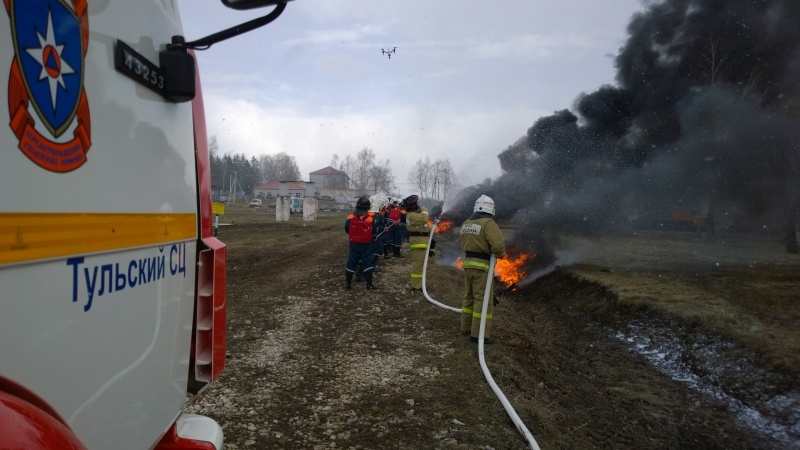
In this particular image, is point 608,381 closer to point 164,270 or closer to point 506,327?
point 506,327

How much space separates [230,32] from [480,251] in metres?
4.97

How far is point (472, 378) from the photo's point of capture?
5207 mm

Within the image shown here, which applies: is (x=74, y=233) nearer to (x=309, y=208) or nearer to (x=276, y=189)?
(x=309, y=208)

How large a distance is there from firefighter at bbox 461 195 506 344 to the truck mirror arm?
4808mm

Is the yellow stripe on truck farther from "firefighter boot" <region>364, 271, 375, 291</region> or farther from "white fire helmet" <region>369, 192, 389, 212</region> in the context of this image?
"white fire helmet" <region>369, 192, 389, 212</region>

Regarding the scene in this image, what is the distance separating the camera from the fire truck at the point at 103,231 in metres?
1.05

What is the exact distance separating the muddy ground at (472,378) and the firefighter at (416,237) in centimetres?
47

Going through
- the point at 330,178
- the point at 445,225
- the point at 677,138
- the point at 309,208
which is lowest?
the point at 309,208

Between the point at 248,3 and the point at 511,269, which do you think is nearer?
the point at 248,3

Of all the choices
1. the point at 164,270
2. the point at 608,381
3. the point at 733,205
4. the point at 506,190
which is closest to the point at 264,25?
the point at 164,270

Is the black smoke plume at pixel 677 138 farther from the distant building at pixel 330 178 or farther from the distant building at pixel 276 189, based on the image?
the distant building at pixel 330 178

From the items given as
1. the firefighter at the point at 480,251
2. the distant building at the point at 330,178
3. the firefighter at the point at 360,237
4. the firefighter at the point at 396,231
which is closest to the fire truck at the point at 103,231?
the firefighter at the point at 480,251

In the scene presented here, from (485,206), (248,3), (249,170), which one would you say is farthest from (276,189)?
(248,3)

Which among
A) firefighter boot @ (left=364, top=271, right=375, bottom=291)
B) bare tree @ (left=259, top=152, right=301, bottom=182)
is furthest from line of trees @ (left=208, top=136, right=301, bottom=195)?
firefighter boot @ (left=364, top=271, right=375, bottom=291)
